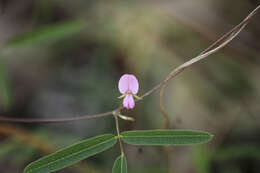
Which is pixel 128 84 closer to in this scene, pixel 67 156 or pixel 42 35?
pixel 67 156

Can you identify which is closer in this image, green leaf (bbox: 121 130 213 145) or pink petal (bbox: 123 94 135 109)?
green leaf (bbox: 121 130 213 145)

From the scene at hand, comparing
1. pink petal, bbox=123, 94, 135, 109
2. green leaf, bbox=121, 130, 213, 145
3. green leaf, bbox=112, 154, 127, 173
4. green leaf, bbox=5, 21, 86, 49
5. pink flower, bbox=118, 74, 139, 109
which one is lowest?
green leaf, bbox=112, 154, 127, 173

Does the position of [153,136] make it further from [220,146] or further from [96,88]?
[96,88]

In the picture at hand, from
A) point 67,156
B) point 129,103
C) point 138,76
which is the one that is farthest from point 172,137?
point 138,76

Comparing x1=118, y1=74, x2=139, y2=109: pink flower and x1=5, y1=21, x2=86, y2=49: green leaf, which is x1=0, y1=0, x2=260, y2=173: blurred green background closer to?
x1=5, y1=21, x2=86, y2=49: green leaf

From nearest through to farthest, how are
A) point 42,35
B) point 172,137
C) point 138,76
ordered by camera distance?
point 172,137
point 42,35
point 138,76

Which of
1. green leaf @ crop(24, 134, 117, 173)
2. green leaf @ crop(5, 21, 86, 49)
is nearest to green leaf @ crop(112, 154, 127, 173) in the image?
green leaf @ crop(24, 134, 117, 173)

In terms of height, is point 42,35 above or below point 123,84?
above

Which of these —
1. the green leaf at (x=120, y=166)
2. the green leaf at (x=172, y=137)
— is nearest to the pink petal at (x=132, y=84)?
the green leaf at (x=172, y=137)
